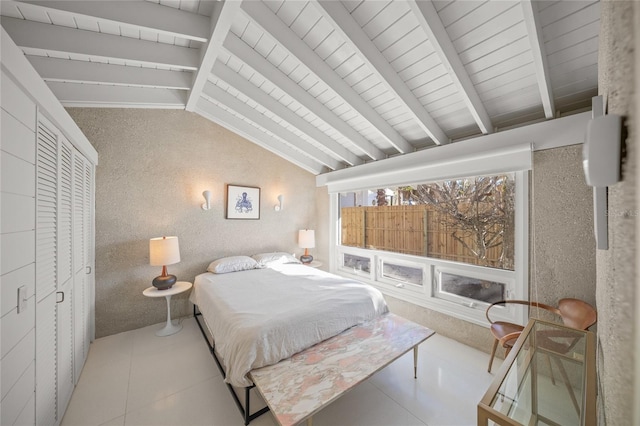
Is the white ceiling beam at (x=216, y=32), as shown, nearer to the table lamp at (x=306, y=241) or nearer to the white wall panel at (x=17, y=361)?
the white wall panel at (x=17, y=361)

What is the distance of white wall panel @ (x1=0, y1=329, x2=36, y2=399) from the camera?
1.06 metres

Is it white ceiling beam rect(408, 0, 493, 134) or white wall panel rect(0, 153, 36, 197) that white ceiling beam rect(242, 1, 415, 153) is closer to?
white ceiling beam rect(408, 0, 493, 134)

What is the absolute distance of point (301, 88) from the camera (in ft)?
8.71

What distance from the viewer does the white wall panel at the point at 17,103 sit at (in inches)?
42.3

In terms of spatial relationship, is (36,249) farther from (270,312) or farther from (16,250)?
(270,312)

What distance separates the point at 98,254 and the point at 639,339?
157 inches

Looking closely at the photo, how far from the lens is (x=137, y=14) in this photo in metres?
1.78

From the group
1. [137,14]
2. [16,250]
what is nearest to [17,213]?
[16,250]

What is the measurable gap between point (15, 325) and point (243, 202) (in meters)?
2.95

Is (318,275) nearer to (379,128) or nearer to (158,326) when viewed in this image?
(379,128)

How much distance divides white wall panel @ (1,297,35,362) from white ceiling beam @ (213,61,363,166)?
7.59 ft

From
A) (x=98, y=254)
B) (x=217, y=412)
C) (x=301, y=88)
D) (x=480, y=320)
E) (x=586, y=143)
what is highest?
(x=301, y=88)

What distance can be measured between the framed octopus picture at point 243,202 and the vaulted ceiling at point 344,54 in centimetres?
133

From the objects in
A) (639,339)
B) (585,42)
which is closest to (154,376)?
(639,339)
